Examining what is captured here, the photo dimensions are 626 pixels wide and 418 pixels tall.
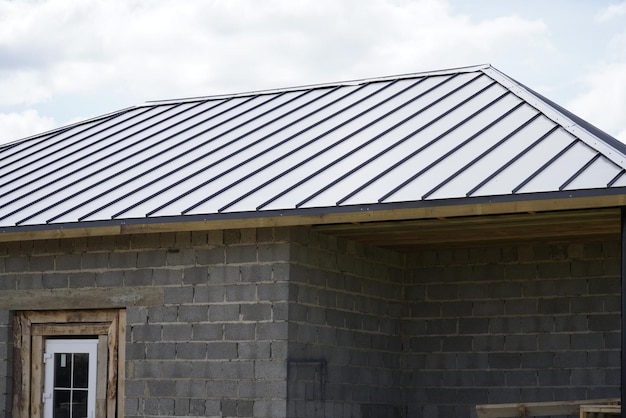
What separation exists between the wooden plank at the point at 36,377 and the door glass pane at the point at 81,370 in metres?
0.46

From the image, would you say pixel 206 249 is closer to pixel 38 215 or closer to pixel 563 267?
pixel 38 215

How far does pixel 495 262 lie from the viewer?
565 inches

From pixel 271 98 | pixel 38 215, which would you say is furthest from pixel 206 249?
pixel 271 98

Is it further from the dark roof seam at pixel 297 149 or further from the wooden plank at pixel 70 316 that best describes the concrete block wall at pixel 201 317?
the dark roof seam at pixel 297 149

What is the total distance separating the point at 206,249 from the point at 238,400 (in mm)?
1650

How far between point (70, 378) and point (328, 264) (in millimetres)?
3348

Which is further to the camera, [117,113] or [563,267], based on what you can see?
[117,113]

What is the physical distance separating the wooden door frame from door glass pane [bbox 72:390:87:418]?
10.6 inches

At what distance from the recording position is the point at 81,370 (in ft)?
44.7

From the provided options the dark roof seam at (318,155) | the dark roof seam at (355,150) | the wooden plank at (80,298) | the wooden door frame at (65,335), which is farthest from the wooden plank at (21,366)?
the dark roof seam at (355,150)

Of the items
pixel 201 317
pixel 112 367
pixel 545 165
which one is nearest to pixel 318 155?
pixel 201 317

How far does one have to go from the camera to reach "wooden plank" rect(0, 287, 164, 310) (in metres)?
13.0

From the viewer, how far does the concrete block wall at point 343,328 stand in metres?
12.4

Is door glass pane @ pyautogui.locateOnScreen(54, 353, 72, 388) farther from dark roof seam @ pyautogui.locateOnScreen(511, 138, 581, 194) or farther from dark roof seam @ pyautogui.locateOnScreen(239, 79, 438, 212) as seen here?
dark roof seam @ pyautogui.locateOnScreen(511, 138, 581, 194)
